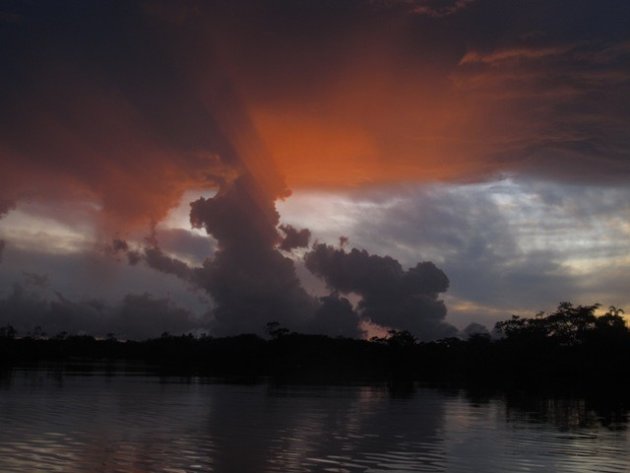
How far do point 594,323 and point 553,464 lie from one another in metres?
98.7

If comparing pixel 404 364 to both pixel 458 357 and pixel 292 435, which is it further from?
pixel 292 435

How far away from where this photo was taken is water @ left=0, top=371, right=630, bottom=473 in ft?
90.0

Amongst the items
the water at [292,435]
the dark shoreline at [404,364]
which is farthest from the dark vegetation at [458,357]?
the water at [292,435]

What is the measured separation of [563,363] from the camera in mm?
111812

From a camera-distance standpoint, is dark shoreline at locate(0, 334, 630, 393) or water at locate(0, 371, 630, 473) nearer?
water at locate(0, 371, 630, 473)

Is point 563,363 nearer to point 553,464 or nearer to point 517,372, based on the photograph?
point 517,372

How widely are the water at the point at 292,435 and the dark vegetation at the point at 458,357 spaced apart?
4661 centimetres

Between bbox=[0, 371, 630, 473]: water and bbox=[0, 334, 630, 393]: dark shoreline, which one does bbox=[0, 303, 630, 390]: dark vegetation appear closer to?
bbox=[0, 334, 630, 393]: dark shoreline

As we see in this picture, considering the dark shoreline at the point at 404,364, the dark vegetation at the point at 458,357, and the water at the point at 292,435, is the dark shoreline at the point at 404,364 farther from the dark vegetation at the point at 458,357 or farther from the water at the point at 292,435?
the water at the point at 292,435

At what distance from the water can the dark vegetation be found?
46608mm

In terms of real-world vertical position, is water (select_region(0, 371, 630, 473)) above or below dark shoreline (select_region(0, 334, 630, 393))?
below

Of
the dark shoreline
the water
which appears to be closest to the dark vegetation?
the dark shoreline

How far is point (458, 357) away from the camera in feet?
468

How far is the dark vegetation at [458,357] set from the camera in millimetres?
107312
